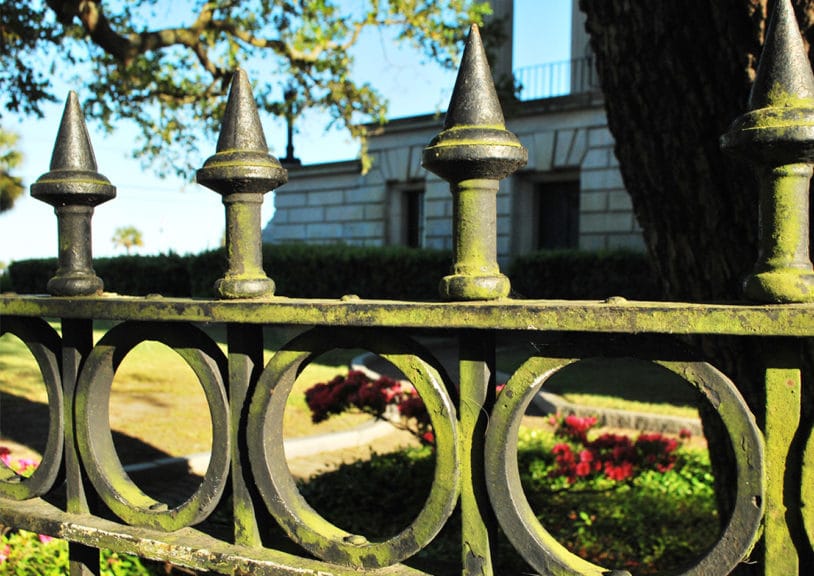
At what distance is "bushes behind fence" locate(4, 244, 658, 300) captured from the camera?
18344 mm

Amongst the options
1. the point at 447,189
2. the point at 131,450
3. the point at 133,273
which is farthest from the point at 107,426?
the point at 133,273

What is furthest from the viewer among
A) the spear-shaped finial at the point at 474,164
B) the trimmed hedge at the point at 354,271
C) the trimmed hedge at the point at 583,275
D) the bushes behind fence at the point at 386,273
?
the trimmed hedge at the point at 354,271

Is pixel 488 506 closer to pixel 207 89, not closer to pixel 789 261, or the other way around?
pixel 789 261

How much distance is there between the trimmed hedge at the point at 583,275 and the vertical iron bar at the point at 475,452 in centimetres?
1653

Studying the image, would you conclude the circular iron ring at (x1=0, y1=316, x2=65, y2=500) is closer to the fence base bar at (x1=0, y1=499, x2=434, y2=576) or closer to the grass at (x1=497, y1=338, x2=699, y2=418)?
the fence base bar at (x1=0, y1=499, x2=434, y2=576)

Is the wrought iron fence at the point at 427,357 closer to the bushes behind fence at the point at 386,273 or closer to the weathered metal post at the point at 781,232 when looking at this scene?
the weathered metal post at the point at 781,232

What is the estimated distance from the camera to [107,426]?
1.86 meters

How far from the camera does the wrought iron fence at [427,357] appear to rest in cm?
128

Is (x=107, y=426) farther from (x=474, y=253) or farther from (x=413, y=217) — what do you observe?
(x=413, y=217)

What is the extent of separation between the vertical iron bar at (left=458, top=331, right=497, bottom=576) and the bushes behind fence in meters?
16.0

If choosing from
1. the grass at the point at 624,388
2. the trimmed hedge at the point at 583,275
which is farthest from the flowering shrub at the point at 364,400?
the trimmed hedge at the point at 583,275

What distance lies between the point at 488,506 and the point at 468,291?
41 cm

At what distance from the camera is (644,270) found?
18000 millimetres

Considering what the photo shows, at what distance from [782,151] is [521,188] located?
71.1 feet
